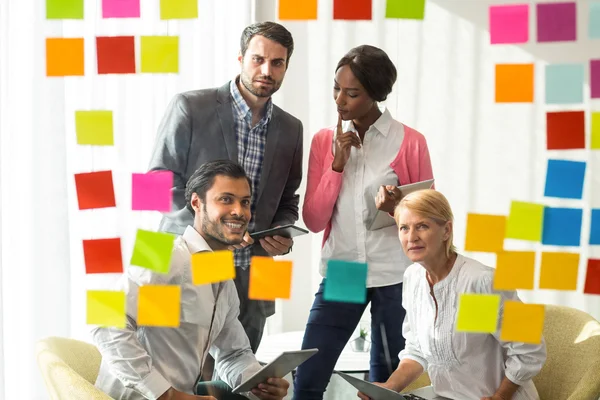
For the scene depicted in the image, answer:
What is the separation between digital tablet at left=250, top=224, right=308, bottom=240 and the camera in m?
2.34

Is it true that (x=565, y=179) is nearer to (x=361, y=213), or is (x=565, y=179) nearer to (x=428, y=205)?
(x=428, y=205)

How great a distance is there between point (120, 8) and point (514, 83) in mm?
958

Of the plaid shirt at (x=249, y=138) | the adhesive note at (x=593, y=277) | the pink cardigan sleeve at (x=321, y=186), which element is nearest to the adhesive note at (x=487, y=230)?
the adhesive note at (x=593, y=277)

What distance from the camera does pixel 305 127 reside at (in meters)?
4.20

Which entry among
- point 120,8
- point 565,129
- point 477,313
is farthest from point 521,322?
point 120,8

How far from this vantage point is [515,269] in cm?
204

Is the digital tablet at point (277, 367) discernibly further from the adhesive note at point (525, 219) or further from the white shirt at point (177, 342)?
the adhesive note at point (525, 219)

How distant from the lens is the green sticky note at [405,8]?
2.00 m

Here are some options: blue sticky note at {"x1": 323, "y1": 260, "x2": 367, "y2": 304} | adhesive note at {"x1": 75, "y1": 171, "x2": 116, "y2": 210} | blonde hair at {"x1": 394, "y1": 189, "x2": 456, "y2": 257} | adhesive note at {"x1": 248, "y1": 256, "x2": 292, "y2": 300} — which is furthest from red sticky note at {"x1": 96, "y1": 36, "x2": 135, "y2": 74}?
blonde hair at {"x1": 394, "y1": 189, "x2": 456, "y2": 257}

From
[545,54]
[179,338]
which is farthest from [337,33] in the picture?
[179,338]

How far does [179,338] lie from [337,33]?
2342 millimetres

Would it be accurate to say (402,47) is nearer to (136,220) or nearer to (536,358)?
(136,220)

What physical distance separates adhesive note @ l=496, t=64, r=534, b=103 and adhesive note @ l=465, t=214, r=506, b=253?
0.94 ft

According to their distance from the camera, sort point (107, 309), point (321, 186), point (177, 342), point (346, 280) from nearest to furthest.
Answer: point (107, 309), point (346, 280), point (177, 342), point (321, 186)
